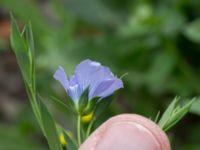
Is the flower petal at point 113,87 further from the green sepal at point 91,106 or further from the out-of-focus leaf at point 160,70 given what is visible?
the out-of-focus leaf at point 160,70

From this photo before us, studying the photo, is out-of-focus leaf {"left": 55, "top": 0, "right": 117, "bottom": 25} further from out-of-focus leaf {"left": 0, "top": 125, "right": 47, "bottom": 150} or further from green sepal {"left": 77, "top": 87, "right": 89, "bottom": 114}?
green sepal {"left": 77, "top": 87, "right": 89, "bottom": 114}

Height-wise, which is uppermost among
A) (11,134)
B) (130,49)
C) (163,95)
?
(130,49)

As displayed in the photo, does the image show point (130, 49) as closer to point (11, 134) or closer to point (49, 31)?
point (49, 31)

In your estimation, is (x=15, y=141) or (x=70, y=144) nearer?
(x=70, y=144)

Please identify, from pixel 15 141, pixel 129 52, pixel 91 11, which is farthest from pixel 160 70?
pixel 15 141

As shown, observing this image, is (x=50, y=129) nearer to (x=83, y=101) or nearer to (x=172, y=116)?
(x=83, y=101)

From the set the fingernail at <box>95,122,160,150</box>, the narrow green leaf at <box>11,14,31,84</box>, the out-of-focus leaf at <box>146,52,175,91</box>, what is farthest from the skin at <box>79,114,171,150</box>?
the out-of-focus leaf at <box>146,52,175,91</box>

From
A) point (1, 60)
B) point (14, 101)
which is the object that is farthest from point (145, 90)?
point (1, 60)
